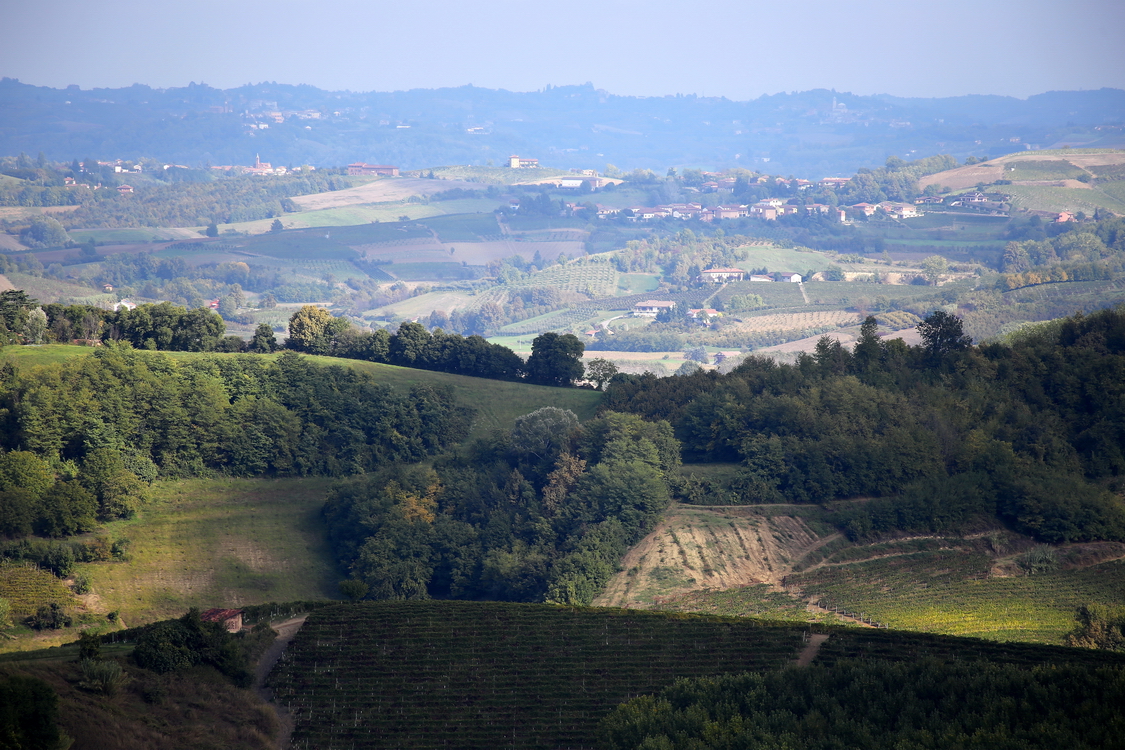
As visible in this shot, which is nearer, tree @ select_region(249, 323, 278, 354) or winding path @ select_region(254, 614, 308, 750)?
winding path @ select_region(254, 614, 308, 750)

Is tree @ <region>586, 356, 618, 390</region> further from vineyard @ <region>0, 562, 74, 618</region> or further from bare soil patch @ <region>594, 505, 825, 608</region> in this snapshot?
vineyard @ <region>0, 562, 74, 618</region>

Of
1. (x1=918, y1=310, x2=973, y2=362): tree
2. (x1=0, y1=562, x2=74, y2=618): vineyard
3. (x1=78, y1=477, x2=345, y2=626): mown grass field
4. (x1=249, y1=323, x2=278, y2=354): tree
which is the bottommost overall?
(x1=78, y1=477, x2=345, y2=626): mown grass field

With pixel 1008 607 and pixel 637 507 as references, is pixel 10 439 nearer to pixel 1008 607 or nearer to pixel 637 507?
pixel 637 507

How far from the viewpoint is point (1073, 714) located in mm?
39281

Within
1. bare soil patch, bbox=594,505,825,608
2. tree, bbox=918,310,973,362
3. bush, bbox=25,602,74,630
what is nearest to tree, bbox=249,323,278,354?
bush, bbox=25,602,74,630

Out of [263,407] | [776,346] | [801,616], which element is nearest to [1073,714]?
[801,616]

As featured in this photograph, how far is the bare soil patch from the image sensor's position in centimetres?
6962

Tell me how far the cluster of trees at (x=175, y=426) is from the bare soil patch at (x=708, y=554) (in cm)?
2646

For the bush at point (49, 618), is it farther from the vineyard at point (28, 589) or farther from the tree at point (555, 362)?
the tree at point (555, 362)

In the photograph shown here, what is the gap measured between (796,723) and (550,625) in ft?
58.6

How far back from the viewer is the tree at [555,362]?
349 ft

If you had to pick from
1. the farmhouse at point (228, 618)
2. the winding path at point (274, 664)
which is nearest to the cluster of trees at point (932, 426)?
the winding path at point (274, 664)

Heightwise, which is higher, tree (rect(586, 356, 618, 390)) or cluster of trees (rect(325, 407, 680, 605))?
tree (rect(586, 356, 618, 390))

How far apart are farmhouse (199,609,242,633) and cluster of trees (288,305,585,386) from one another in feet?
173
